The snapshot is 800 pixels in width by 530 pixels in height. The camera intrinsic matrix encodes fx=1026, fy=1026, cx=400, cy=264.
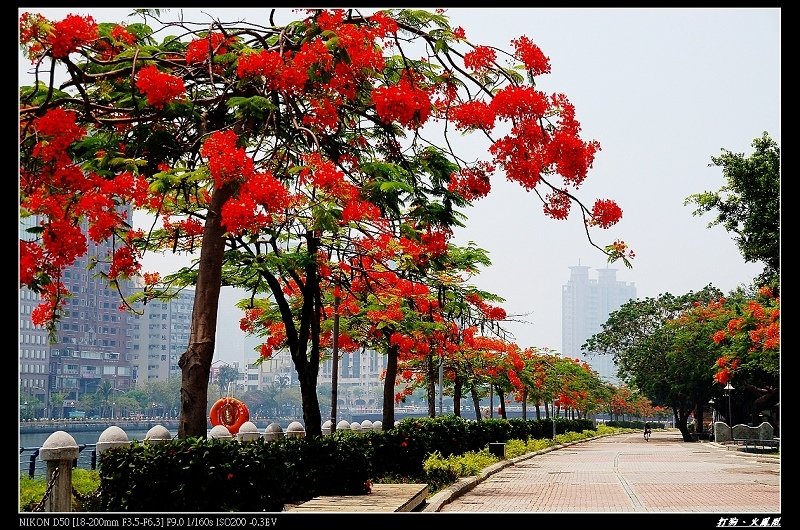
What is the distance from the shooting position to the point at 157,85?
11.4 meters

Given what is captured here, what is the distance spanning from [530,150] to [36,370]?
4056 inches

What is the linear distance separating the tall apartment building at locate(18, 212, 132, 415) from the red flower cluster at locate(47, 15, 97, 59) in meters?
90.1

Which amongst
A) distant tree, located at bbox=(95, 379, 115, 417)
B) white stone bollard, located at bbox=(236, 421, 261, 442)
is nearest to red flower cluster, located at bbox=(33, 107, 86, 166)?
white stone bollard, located at bbox=(236, 421, 261, 442)

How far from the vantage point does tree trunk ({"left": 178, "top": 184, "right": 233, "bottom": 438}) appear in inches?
493

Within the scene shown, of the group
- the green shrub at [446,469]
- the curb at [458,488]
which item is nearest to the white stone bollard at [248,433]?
the green shrub at [446,469]

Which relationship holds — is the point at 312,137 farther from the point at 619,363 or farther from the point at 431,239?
the point at 619,363

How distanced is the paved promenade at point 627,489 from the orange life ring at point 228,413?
8.14m

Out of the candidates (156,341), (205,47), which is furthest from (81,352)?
(205,47)

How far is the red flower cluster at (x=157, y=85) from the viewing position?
37.2 feet

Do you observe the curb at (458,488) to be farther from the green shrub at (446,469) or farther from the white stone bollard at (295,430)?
the white stone bollard at (295,430)

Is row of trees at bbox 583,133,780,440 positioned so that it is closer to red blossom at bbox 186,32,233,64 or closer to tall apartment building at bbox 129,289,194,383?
red blossom at bbox 186,32,233,64

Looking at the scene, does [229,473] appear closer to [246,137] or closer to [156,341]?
[246,137]

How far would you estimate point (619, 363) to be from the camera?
72.9 m
